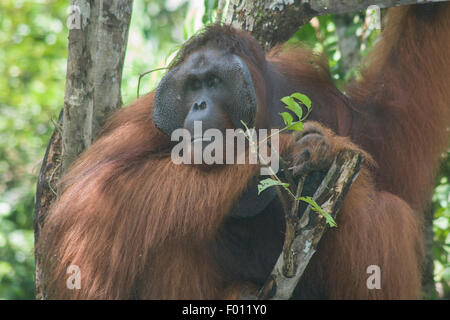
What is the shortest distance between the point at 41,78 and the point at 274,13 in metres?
5.15

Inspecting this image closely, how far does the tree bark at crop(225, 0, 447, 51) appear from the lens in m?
3.70

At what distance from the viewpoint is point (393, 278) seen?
313 centimetres

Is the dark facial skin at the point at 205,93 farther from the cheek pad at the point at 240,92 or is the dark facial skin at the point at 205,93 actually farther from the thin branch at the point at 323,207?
the thin branch at the point at 323,207

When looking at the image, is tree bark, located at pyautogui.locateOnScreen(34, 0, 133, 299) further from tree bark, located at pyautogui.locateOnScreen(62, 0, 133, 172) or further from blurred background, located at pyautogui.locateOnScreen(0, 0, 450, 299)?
blurred background, located at pyautogui.locateOnScreen(0, 0, 450, 299)

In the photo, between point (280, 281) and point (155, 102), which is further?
point (155, 102)

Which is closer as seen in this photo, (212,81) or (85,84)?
(85,84)

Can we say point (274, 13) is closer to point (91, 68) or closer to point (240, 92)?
point (240, 92)

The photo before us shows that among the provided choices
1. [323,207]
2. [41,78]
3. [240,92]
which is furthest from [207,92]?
[41,78]

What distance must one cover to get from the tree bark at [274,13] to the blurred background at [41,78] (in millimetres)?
639

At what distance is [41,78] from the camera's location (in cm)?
806

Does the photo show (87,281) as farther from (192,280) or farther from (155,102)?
(155,102)
